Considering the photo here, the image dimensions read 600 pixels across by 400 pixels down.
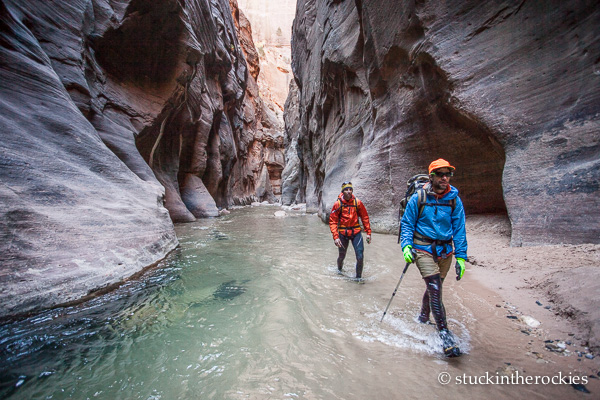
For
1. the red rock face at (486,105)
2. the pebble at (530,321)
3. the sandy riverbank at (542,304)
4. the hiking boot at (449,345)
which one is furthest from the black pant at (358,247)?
the red rock face at (486,105)

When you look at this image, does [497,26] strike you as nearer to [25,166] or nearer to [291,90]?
[25,166]

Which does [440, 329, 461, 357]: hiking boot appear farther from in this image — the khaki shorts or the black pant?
the black pant

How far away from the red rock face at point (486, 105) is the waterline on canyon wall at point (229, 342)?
337 centimetres

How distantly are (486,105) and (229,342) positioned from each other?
746cm

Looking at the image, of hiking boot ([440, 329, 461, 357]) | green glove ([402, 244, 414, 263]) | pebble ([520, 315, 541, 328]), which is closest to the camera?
hiking boot ([440, 329, 461, 357])

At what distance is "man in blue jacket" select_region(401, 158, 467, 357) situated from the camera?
2590 mm

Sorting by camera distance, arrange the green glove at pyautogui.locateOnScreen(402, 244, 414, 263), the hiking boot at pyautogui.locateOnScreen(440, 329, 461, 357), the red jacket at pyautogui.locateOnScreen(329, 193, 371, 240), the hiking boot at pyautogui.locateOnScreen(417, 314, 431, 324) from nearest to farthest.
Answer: the hiking boot at pyautogui.locateOnScreen(440, 329, 461, 357) < the green glove at pyautogui.locateOnScreen(402, 244, 414, 263) < the hiking boot at pyautogui.locateOnScreen(417, 314, 431, 324) < the red jacket at pyautogui.locateOnScreen(329, 193, 371, 240)

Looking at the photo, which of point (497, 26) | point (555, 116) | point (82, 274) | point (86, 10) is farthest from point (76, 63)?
point (555, 116)

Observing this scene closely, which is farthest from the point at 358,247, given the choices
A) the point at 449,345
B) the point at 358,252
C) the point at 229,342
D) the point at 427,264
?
the point at 229,342

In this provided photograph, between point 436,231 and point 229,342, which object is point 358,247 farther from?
point 229,342

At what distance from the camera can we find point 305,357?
237cm

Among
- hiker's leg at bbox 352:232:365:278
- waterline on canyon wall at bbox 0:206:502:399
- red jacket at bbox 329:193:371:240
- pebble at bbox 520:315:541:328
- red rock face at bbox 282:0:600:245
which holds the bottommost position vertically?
waterline on canyon wall at bbox 0:206:502:399

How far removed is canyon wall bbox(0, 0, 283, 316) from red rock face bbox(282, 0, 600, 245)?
792 cm

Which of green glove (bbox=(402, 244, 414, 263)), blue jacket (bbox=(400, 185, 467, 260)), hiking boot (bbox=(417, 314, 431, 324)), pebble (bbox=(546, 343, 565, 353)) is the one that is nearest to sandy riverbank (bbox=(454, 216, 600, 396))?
pebble (bbox=(546, 343, 565, 353))
